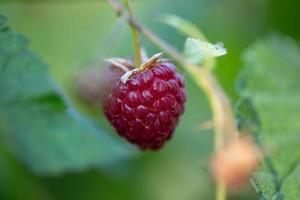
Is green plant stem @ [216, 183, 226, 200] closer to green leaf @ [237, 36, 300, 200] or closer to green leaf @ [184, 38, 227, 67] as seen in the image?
green leaf @ [237, 36, 300, 200]

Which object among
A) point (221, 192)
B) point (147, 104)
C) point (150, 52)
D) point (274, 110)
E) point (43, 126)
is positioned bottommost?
point (221, 192)

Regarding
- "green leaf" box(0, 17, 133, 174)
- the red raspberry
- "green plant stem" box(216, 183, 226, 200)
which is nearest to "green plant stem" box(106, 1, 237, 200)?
"green plant stem" box(216, 183, 226, 200)

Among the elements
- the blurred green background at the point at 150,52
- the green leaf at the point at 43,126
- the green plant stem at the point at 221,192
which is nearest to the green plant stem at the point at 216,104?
the green plant stem at the point at 221,192

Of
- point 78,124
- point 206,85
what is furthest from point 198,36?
point 78,124

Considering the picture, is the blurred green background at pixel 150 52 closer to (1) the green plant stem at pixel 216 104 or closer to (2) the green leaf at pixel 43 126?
(2) the green leaf at pixel 43 126

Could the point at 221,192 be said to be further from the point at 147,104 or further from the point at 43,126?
the point at 43,126

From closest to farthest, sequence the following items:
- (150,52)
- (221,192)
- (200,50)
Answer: (200,50) < (221,192) < (150,52)

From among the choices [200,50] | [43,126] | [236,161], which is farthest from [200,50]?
[43,126]
